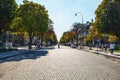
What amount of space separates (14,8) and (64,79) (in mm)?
47998

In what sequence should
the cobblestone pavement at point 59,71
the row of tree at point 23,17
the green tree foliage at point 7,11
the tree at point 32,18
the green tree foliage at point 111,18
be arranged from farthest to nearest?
the tree at point 32,18 < the green tree foliage at point 111,18 < the row of tree at point 23,17 < the green tree foliage at point 7,11 < the cobblestone pavement at point 59,71

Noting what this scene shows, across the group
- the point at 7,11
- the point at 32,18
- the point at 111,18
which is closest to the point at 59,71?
the point at 7,11

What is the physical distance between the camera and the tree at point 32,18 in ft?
257

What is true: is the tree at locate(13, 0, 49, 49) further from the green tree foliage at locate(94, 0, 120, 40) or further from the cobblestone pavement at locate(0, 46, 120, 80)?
the cobblestone pavement at locate(0, 46, 120, 80)

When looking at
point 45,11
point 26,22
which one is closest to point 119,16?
point 26,22

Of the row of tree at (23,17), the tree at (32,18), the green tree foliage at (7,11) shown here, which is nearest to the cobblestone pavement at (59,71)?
the green tree foliage at (7,11)

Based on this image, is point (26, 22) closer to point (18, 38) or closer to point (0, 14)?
point (0, 14)

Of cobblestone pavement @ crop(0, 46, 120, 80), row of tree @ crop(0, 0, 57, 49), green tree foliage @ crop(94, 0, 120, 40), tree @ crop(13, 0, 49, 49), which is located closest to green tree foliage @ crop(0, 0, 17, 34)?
row of tree @ crop(0, 0, 57, 49)

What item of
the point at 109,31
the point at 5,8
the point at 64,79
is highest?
the point at 5,8

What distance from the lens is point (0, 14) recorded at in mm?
56031

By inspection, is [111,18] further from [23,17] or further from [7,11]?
[23,17]

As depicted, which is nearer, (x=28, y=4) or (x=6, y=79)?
(x=6, y=79)

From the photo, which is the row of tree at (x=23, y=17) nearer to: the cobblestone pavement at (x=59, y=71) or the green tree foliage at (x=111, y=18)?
the green tree foliage at (x=111, y=18)

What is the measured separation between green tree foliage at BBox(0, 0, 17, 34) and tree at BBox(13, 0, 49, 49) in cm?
1650
